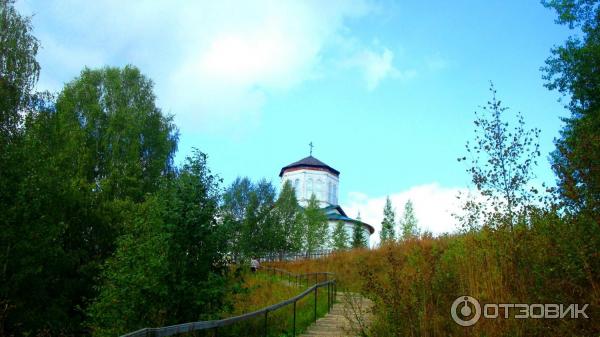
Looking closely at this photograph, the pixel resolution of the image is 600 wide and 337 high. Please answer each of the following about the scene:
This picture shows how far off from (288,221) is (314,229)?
2.67 m

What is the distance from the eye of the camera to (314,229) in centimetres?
4569

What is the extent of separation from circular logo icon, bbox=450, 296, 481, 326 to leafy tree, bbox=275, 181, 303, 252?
3781 cm

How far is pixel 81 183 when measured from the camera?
1858 cm

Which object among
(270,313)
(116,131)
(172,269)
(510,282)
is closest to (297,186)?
(116,131)

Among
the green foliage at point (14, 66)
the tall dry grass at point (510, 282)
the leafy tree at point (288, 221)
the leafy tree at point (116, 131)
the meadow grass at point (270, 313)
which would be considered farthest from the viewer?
the leafy tree at point (288, 221)

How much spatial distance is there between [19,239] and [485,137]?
12.9 metres

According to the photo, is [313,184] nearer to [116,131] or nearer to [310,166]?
[310,166]

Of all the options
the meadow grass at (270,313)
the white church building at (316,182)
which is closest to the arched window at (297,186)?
the white church building at (316,182)

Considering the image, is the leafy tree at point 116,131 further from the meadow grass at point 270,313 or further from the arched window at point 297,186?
the arched window at point 297,186

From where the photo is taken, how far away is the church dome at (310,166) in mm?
60062

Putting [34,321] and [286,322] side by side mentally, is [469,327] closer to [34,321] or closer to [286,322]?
[286,322]

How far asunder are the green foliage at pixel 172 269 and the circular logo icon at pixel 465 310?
14.8 ft

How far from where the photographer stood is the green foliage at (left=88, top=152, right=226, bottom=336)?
945 centimetres

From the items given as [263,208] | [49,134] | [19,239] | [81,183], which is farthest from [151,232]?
[263,208]
